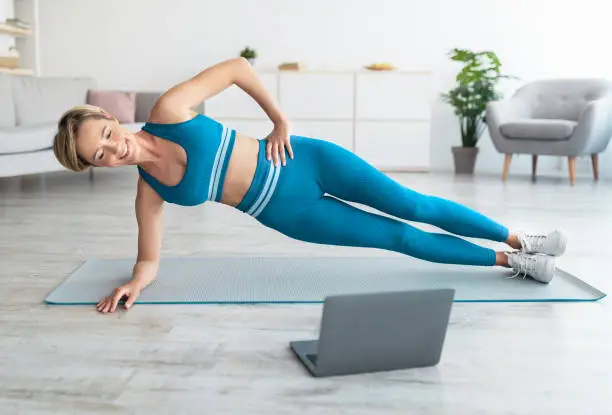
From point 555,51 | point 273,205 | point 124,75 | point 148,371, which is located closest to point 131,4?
point 124,75

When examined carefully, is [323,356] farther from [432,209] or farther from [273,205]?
[432,209]

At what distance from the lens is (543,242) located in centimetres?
236

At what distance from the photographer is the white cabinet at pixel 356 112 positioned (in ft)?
20.8

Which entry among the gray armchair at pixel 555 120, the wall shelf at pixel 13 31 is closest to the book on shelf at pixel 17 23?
the wall shelf at pixel 13 31

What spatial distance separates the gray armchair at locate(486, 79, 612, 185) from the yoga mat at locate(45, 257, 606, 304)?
10.2ft

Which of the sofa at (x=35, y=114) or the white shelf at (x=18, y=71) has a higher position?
the white shelf at (x=18, y=71)

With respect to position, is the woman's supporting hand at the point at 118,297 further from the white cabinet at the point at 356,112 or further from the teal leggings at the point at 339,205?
the white cabinet at the point at 356,112

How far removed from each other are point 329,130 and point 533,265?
415cm

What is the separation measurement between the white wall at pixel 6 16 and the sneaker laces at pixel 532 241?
16.4 ft

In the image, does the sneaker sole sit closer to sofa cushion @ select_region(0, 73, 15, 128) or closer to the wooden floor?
the wooden floor

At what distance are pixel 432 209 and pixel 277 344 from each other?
69 centimetres

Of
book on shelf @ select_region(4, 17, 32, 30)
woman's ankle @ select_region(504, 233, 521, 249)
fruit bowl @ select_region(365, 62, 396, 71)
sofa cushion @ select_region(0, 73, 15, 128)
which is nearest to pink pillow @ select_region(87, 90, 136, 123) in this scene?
sofa cushion @ select_region(0, 73, 15, 128)

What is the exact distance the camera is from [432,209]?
2211mm

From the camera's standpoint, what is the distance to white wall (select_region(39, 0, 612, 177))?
6.40 metres
